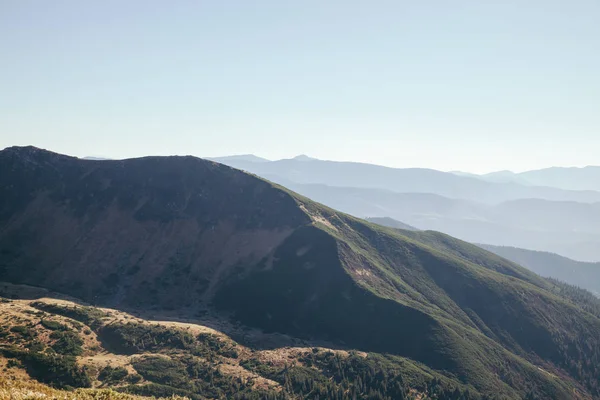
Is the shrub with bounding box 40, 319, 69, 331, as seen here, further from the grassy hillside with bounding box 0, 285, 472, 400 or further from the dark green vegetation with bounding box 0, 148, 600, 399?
the dark green vegetation with bounding box 0, 148, 600, 399

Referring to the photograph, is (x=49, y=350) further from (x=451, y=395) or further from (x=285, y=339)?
(x=451, y=395)

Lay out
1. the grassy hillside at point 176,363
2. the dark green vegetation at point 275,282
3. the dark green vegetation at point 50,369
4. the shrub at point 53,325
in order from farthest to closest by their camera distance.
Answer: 1. the dark green vegetation at point 275,282
2. the shrub at point 53,325
3. the grassy hillside at point 176,363
4. the dark green vegetation at point 50,369

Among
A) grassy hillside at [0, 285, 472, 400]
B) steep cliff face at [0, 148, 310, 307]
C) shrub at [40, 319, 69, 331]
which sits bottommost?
grassy hillside at [0, 285, 472, 400]

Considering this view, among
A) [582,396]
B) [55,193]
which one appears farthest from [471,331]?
[55,193]

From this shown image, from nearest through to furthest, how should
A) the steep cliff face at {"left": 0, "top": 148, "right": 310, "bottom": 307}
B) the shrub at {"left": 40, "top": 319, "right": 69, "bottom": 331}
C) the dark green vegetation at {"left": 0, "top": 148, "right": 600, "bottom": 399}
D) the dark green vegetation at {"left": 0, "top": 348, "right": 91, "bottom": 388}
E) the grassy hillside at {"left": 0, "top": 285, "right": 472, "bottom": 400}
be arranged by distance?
the dark green vegetation at {"left": 0, "top": 348, "right": 91, "bottom": 388} < the grassy hillside at {"left": 0, "top": 285, "right": 472, "bottom": 400} < the shrub at {"left": 40, "top": 319, "right": 69, "bottom": 331} < the dark green vegetation at {"left": 0, "top": 148, "right": 600, "bottom": 399} < the steep cliff face at {"left": 0, "top": 148, "right": 310, "bottom": 307}

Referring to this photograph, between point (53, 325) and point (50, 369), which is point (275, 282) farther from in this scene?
point (50, 369)

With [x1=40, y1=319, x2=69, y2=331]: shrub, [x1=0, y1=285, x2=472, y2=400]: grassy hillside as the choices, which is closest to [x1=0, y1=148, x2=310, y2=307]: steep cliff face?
[x1=0, y1=285, x2=472, y2=400]: grassy hillside

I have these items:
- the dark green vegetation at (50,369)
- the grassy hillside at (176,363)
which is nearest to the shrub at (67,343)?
the grassy hillside at (176,363)

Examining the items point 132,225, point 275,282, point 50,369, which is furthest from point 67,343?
point 132,225

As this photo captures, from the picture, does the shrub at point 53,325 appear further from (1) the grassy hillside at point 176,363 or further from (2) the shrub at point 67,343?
(2) the shrub at point 67,343
